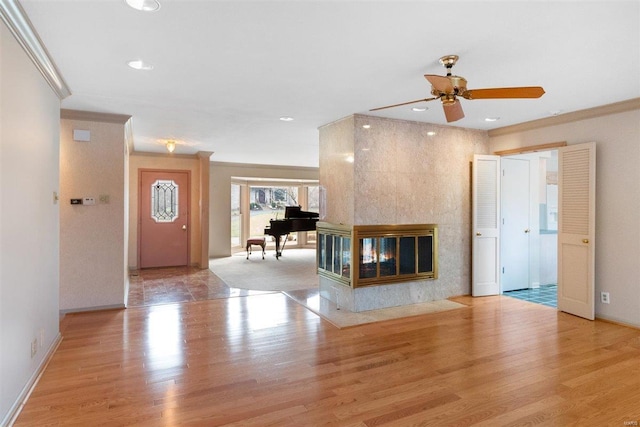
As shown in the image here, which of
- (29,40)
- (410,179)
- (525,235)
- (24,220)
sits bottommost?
(525,235)

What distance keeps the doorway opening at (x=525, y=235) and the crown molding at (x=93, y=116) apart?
5.39 metres

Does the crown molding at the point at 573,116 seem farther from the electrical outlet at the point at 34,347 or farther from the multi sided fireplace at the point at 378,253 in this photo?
the electrical outlet at the point at 34,347

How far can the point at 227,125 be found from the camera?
5160 mm

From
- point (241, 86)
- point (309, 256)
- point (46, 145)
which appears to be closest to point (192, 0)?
point (241, 86)

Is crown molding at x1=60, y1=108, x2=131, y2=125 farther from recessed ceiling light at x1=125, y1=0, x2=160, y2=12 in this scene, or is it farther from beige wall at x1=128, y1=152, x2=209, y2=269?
beige wall at x1=128, y1=152, x2=209, y2=269

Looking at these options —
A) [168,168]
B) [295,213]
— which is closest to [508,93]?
[168,168]

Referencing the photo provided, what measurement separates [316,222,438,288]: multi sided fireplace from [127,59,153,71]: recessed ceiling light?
2.73 metres

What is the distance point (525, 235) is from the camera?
5.92 m

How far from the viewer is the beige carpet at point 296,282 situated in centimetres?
441

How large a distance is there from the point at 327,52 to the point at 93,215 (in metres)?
3.60

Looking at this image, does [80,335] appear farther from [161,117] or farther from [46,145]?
[161,117]

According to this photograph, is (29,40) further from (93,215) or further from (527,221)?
(527,221)

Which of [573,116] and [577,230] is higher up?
[573,116]

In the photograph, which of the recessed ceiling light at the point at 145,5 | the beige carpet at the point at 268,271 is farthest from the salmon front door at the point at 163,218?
the recessed ceiling light at the point at 145,5
